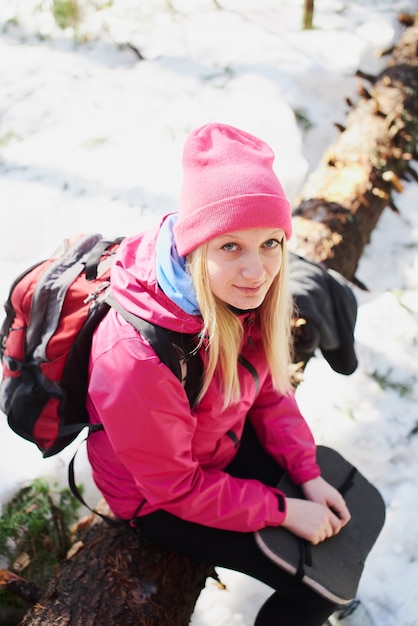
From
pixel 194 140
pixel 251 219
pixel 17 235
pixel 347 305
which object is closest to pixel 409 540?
pixel 347 305

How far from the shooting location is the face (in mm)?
1702

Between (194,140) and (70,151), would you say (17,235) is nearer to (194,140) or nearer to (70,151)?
(70,151)

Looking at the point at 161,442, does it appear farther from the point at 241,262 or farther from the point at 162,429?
the point at 241,262

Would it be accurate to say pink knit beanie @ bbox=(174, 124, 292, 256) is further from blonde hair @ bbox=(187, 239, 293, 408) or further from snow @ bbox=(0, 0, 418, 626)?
snow @ bbox=(0, 0, 418, 626)

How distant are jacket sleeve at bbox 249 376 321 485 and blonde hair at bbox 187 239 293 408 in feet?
0.55

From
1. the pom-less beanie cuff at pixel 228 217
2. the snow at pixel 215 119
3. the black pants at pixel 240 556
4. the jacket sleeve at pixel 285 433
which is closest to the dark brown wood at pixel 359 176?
the snow at pixel 215 119

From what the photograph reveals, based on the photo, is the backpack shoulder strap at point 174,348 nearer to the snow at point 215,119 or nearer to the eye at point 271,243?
the eye at point 271,243

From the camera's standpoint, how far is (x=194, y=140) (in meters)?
1.74

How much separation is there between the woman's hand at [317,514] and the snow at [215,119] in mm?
582

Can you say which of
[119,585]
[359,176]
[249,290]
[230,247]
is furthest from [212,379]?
[359,176]

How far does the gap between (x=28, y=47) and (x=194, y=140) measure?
13.7 feet

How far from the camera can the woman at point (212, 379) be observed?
1.68 meters

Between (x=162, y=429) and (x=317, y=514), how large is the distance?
2.30 feet

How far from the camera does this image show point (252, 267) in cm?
171
